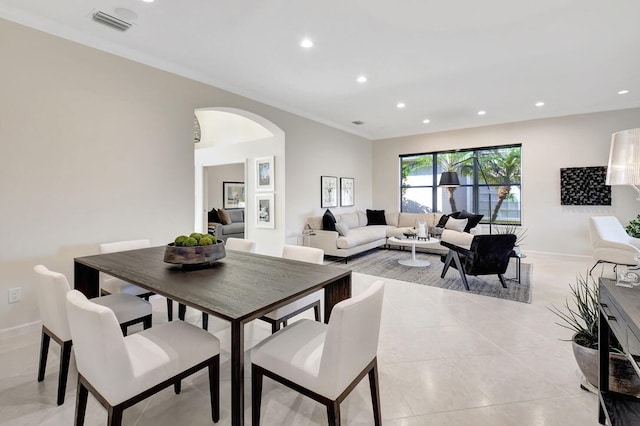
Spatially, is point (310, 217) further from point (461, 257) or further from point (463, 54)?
point (463, 54)

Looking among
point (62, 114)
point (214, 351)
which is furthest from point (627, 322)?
point (62, 114)

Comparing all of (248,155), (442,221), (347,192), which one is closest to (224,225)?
(248,155)

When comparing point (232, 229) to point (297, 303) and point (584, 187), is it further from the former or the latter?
point (584, 187)

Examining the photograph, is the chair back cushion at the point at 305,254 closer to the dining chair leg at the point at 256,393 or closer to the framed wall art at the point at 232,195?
the dining chair leg at the point at 256,393

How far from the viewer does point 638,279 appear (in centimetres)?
155

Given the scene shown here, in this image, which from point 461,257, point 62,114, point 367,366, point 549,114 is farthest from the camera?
point 549,114

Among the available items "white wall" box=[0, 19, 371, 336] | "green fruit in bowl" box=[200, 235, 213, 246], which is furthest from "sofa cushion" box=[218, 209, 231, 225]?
"green fruit in bowl" box=[200, 235, 213, 246]

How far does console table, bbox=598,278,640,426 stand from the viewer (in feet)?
3.87

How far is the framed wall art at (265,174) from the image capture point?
5.70 metres

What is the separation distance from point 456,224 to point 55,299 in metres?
6.13

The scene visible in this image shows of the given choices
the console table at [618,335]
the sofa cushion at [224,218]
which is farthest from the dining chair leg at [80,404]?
the sofa cushion at [224,218]

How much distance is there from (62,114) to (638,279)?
4527 millimetres

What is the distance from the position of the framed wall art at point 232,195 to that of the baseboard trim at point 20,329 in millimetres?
6505

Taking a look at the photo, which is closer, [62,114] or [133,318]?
[133,318]
